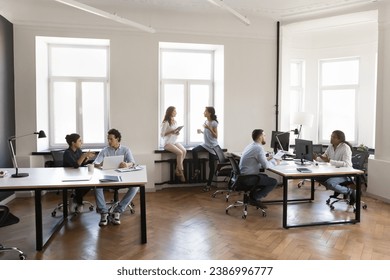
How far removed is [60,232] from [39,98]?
10.0 ft

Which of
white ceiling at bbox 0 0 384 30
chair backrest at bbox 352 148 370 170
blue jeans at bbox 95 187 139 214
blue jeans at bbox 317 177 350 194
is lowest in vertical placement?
blue jeans at bbox 95 187 139 214

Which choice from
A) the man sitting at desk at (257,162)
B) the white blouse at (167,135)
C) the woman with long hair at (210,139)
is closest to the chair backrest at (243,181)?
the man sitting at desk at (257,162)

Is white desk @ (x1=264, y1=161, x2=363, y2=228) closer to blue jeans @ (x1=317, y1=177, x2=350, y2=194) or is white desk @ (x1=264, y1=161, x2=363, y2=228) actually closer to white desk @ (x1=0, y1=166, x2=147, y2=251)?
blue jeans @ (x1=317, y1=177, x2=350, y2=194)

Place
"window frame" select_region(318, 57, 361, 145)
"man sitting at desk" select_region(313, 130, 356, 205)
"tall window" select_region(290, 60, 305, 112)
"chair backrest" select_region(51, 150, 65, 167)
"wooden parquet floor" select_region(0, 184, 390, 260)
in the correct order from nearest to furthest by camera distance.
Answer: "wooden parquet floor" select_region(0, 184, 390, 260) < "man sitting at desk" select_region(313, 130, 356, 205) < "chair backrest" select_region(51, 150, 65, 167) < "window frame" select_region(318, 57, 361, 145) < "tall window" select_region(290, 60, 305, 112)

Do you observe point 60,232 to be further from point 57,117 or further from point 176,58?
point 176,58

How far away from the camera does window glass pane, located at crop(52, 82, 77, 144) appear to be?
655 centimetres

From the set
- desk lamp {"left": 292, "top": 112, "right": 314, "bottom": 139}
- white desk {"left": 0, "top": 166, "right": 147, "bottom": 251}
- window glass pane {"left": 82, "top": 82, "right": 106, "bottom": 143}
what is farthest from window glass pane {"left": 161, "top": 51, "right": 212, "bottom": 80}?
white desk {"left": 0, "top": 166, "right": 147, "bottom": 251}

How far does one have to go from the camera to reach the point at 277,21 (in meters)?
6.78

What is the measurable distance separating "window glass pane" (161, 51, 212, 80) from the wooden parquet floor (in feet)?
9.59

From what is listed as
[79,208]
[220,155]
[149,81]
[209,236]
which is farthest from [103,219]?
[149,81]

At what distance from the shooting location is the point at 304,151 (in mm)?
4824

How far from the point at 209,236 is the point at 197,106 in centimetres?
367

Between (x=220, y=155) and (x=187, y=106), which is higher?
(x=187, y=106)

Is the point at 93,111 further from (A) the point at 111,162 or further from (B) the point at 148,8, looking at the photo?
(A) the point at 111,162
